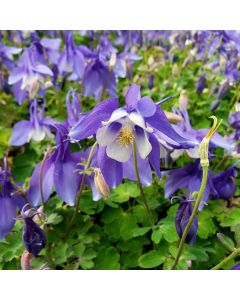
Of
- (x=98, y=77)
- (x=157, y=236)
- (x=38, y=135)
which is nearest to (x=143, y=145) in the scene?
(x=157, y=236)

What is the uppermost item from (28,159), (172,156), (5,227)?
(172,156)

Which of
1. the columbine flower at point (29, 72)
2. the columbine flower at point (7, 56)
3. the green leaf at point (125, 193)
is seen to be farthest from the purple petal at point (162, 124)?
the columbine flower at point (7, 56)

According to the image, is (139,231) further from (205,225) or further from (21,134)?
(21,134)

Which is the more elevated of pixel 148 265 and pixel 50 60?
pixel 50 60

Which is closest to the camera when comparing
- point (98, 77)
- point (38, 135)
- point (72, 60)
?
point (38, 135)

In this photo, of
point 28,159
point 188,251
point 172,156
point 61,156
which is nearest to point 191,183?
point 172,156

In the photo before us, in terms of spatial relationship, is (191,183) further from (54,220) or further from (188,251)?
(54,220)

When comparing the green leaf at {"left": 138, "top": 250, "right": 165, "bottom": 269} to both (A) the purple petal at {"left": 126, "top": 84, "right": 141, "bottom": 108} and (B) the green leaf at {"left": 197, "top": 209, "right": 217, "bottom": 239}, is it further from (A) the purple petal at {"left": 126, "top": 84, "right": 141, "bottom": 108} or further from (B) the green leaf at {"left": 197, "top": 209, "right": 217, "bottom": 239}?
(A) the purple petal at {"left": 126, "top": 84, "right": 141, "bottom": 108}

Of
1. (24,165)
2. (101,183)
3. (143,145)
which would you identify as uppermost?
(143,145)
